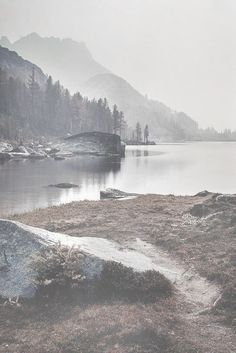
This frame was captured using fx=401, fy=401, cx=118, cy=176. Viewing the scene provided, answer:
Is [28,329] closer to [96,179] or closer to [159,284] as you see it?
[159,284]

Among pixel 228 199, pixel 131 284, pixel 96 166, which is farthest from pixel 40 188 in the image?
pixel 131 284

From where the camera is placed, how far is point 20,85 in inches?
7283

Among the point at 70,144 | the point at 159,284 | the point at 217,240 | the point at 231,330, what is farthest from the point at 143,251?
the point at 70,144

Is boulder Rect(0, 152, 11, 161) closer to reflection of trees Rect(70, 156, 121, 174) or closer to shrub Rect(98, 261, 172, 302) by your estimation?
reflection of trees Rect(70, 156, 121, 174)

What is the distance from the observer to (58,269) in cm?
1372

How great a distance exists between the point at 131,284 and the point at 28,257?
380cm

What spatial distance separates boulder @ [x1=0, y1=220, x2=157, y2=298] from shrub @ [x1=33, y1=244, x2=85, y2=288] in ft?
0.78

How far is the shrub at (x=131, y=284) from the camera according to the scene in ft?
43.8

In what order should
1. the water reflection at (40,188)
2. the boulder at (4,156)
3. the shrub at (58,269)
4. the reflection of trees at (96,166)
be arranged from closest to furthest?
1. the shrub at (58,269)
2. the water reflection at (40,188)
3. the reflection of trees at (96,166)
4. the boulder at (4,156)

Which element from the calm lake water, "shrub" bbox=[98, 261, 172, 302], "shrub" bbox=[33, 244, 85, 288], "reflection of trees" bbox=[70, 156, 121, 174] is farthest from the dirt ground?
"reflection of trees" bbox=[70, 156, 121, 174]

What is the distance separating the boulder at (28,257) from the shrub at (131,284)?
33 centimetres

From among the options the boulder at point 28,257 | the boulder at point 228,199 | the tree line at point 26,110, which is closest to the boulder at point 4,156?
the tree line at point 26,110

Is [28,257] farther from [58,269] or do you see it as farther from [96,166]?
[96,166]

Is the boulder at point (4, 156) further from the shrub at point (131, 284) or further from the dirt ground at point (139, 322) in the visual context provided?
the shrub at point (131, 284)
